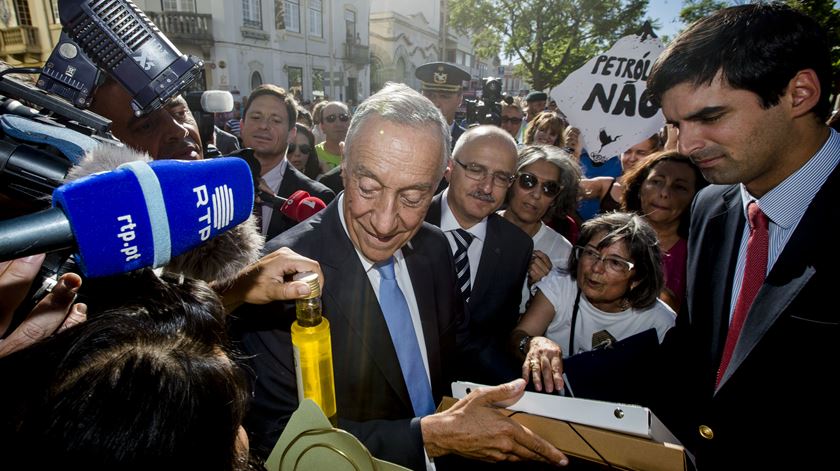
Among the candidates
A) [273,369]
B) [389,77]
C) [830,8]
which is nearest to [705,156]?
[273,369]

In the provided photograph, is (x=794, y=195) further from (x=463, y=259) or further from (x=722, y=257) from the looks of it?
(x=463, y=259)

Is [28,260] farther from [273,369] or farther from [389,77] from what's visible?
[389,77]

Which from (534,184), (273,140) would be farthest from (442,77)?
(534,184)

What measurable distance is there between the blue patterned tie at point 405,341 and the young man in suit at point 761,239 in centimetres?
113

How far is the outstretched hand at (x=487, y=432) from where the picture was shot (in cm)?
136

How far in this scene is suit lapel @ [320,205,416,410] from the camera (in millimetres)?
1639

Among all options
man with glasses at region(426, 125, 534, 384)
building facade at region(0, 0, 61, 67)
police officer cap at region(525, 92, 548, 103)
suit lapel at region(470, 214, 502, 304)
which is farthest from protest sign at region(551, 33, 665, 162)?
building facade at region(0, 0, 61, 67)

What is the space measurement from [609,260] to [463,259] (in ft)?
3.05

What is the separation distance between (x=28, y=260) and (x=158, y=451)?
548 millimetres

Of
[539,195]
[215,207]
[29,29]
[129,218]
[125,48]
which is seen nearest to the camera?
[129,218]

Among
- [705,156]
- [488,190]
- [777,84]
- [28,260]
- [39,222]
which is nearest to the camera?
[39,222]

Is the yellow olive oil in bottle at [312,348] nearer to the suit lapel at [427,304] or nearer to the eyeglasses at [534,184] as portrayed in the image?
the suit lapel at [427,304]

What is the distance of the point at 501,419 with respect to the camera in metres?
1.37

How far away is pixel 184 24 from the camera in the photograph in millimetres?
22109
